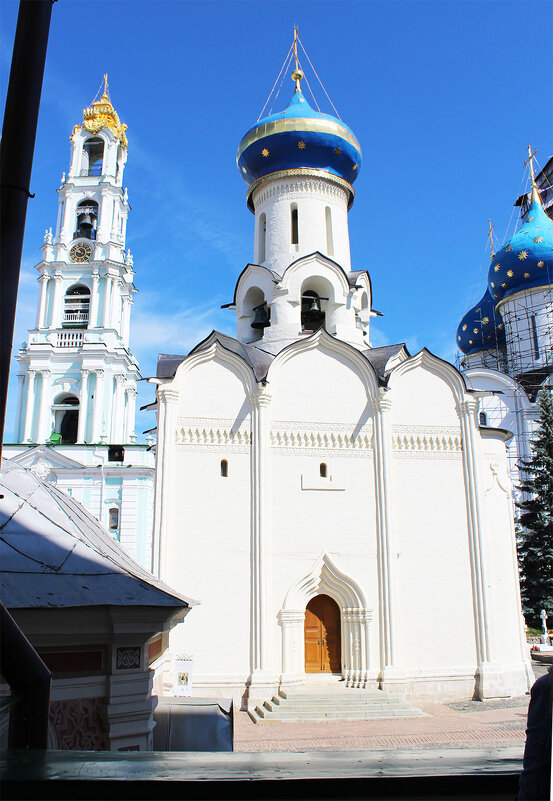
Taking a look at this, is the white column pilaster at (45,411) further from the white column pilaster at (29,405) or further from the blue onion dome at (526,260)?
the blue onion dome at (526,260)

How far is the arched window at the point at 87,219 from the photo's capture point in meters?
25.8

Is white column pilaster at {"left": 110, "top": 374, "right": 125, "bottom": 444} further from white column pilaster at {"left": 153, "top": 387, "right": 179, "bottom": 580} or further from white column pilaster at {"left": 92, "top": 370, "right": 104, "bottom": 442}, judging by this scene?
white column pilaster at {"left": 153, "top": 387, "right": 179, "bottom": 580}

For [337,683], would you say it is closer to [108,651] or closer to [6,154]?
[108,651]

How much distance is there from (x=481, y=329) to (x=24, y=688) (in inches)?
1278

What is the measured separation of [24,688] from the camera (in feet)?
6.14

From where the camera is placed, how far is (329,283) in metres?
14.8

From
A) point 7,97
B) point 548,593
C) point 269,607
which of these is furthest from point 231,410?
point 548,593

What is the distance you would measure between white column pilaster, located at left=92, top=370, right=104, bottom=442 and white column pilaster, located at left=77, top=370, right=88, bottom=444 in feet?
1.02

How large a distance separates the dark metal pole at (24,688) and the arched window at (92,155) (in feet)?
91.8

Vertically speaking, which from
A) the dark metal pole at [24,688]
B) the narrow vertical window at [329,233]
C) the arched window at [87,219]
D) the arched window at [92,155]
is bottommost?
the dark metal pole at [24,688]

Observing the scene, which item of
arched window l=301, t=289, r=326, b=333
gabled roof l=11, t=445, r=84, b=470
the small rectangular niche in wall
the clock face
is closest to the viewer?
the small rectangular niche in wall

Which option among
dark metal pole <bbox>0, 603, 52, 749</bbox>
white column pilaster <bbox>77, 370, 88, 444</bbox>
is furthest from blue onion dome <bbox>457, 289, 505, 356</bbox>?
dark metal pole <bbox>0, 603, 52, 749</bbox>

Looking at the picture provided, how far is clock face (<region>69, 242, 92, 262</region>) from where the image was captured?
24938 millimetres

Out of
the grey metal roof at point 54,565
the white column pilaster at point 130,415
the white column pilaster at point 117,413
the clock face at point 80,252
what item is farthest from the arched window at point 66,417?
the grey metal roof at point 54,565
